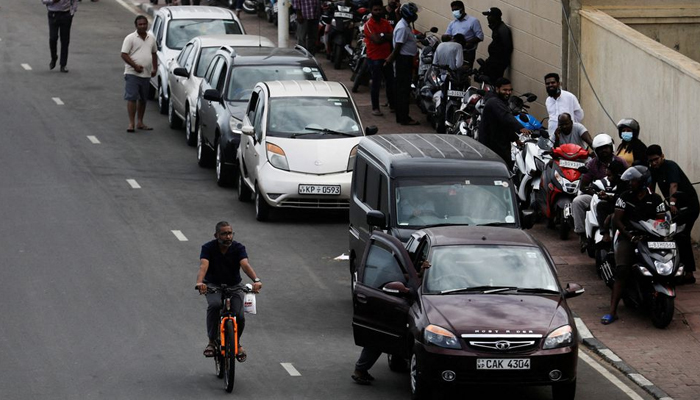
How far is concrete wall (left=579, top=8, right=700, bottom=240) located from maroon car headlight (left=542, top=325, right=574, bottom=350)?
685cm

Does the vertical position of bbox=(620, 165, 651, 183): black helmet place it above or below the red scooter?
above

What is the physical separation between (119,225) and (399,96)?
769cm

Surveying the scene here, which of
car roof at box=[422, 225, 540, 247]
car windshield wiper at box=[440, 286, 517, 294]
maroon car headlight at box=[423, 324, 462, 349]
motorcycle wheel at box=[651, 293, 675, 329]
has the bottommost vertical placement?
motorcycle wheel at box=[651, 293, 675, 329]

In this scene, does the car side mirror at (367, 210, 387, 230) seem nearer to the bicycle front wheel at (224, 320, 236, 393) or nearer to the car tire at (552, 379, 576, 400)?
the bicycle front wheel at (224, 320, 236, 393)

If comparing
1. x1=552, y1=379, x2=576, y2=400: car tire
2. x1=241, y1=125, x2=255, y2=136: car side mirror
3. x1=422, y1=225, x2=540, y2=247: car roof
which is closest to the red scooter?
x1=241, y1=125, x2=255, y2=136: car side mirror

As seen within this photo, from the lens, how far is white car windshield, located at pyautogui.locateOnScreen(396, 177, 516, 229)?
1620 centimetres

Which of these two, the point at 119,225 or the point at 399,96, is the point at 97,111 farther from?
the point at 119,225

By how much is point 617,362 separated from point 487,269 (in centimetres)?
211

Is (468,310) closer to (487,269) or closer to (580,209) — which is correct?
(487,269)

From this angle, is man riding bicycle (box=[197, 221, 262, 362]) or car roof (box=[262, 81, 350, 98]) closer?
man riding bicycle (box=[197, 221, 262, 362])

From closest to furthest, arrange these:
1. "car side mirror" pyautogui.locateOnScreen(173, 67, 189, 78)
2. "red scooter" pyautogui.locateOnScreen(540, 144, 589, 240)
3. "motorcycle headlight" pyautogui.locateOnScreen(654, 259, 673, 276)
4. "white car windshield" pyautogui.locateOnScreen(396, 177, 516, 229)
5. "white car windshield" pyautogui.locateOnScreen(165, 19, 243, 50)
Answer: "motorcycle headlight" pyautogui.locateOnScreen(654, 259, 673, 276) → "white car windshield" pyautogui.locateOnScreen(396, 177, 516, 229) → "red scooter" pyautogui.locateOnScreen(540, 144, 589, 240) → "car side mirror" pyautogui.locateOnScreen(173, 67, 189, 78) → "white car windshield" pyautogui.locateOnScreen(165, 19, 243, 50)

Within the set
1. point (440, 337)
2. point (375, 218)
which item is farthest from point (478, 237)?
point (375, 218)

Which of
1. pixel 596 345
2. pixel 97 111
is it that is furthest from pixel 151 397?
pixel 97 111

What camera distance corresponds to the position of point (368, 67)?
1125 inches
